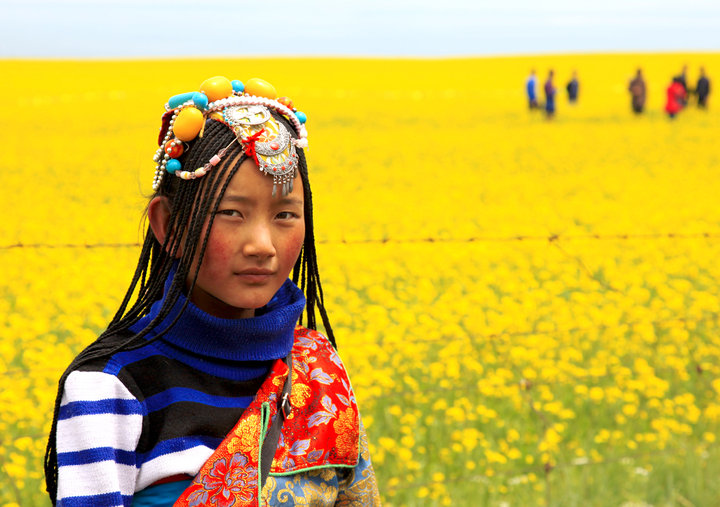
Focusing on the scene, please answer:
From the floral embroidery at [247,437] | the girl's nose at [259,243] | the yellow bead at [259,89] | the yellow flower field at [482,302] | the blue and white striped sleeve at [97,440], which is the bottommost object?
the yellow flower field at [482,302]

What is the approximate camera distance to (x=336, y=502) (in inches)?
70.8

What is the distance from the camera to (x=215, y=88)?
61.3 inches

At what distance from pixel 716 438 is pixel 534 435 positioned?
1.01 metres

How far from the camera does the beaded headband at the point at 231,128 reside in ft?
4.92

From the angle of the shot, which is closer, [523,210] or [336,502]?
[336,502]

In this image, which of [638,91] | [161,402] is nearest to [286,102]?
[161,402]

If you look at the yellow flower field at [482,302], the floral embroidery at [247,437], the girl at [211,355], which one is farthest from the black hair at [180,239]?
the yellow flower field at [482,302]

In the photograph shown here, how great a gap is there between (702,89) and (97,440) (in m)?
27.8

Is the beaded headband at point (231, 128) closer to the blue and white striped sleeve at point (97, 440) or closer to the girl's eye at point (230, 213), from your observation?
the girl's eye at point (230, 213)

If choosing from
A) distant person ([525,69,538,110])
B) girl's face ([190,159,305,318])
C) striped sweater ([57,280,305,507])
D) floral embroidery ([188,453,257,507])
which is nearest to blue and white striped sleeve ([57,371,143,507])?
striped sweater ([57,280,305,507])

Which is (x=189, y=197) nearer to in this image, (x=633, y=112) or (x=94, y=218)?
(x=94, y=218)

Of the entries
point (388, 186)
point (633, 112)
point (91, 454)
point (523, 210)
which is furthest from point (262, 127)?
point (633, 112)

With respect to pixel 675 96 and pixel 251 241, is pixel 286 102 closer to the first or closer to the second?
pixel 251 241

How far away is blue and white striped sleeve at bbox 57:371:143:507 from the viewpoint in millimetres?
1362
